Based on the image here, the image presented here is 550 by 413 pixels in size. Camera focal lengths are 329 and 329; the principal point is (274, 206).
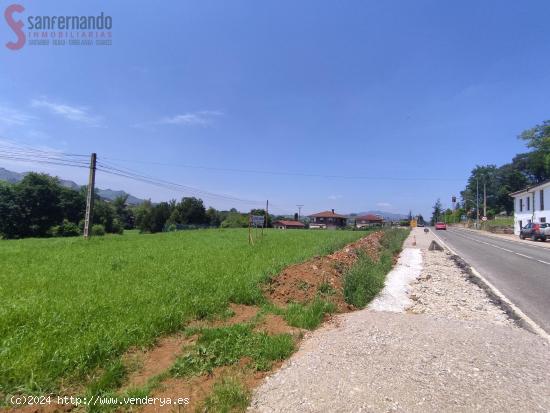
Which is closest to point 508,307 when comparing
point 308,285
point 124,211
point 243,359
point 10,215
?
point 308,285

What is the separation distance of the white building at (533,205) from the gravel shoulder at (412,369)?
43122 millimetres

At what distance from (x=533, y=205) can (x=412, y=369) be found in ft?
165

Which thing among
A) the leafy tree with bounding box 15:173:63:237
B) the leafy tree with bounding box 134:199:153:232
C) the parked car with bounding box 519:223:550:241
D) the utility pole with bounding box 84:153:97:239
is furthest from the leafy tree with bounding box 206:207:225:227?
the parked car with bounding box 519:223:550:241

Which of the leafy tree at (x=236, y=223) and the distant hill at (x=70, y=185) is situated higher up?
the distant hill at (x=70, y=185)

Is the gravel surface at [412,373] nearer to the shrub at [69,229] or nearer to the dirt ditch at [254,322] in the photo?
the dirt ditch at [254,322]

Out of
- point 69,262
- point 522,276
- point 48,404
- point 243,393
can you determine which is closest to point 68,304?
point 48,404

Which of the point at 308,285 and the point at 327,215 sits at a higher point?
the point at 327,215

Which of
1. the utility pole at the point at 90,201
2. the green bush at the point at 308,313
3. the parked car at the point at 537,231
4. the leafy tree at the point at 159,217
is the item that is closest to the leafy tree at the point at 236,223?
the leafy tree at the point at 159,217

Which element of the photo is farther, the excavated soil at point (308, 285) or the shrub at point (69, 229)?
the shrub at point (69, 229)

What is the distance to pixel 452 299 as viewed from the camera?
871cm

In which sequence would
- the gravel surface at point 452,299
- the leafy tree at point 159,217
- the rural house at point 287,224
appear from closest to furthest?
the gravel surface at point 452,299
the leafy tree at point 159,217
the rural house at point 287,224

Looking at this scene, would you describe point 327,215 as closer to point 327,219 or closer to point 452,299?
point 327,219

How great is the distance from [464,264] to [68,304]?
15702 millimetres

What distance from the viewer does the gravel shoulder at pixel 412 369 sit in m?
3.33
